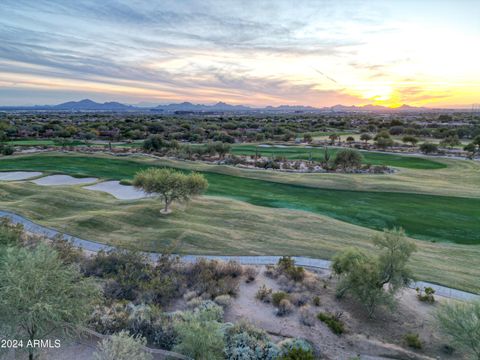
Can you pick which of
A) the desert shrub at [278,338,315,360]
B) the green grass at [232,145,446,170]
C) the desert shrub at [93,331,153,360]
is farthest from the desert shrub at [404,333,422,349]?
the green grass at [232,145,446,170]

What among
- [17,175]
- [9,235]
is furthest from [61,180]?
[9,235]

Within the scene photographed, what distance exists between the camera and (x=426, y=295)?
1194 centimetres

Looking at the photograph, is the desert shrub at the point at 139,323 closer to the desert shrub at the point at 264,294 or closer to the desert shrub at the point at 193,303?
the desert shrub at the point at 193,303

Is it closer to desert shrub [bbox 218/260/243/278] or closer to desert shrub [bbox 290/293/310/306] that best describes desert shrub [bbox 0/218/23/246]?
desert shrub [bbox 218/260/243/278]

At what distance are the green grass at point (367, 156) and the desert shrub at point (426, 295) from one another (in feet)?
117

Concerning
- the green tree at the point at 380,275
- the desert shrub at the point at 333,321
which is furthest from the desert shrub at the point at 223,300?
the green tree at the point at 380,275

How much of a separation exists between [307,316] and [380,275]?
297 cm

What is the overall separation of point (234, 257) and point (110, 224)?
786 cm

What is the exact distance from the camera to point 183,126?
3327 inches

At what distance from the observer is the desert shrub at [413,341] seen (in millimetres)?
9539

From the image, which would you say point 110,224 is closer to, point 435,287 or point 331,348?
point 331,348

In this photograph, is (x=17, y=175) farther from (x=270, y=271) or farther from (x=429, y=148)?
(x=429, y=148)

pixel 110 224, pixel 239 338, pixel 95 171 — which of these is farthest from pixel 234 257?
pixel 95 171

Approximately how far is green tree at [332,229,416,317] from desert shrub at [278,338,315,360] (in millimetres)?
2984
